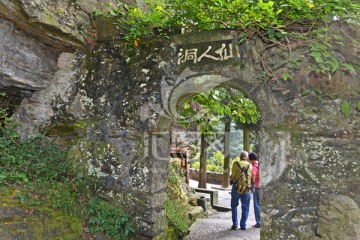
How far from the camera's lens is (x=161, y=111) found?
3.84 metres

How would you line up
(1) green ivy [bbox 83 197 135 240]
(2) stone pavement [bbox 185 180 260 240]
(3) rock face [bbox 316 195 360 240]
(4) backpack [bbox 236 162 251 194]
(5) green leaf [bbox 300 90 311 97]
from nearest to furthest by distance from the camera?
(3) rock face [bbox 316 195 360 240]
(5) green leaf [bbox 300 90 311 97]
(1) green ivy [bbox 83 197 135 240]
(2) stone pavement [bbox 185 180 260 240]
(4) backpack [bbox 236 162 251 194]

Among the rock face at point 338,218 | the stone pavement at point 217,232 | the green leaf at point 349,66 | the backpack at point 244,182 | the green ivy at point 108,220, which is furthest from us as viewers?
the backpack at point 244,182

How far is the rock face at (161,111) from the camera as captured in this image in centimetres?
305

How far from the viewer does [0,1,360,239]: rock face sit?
305cm

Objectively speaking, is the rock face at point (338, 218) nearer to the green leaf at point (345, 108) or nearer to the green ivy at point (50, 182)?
the green leaf at point (345, 108)

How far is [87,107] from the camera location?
13.9 feet

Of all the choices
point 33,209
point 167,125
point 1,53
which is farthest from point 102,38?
point 33,209

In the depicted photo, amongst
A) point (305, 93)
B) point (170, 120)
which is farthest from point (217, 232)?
point (305, 93)

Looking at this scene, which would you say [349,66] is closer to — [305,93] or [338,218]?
[305,93]

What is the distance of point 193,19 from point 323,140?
2.19 metres

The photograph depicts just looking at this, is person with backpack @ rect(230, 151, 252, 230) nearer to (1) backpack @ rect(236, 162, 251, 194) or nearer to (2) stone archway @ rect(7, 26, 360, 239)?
(1) backpack @ rect(236, 162, 251, 194)

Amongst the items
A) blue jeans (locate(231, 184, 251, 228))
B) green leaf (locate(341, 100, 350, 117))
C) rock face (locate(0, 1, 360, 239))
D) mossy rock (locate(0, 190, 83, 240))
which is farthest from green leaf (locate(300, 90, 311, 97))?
mossy rock (locate(0, 190, 83, 240))

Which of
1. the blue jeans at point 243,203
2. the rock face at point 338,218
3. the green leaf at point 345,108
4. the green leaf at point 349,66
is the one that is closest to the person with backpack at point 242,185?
the blue jeans at point 243,203

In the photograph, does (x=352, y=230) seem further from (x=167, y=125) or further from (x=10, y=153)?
(x=10, y=153)
